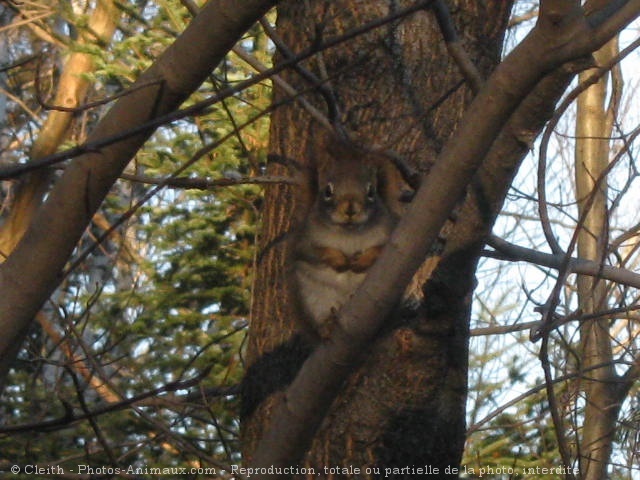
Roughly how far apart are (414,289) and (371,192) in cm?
49

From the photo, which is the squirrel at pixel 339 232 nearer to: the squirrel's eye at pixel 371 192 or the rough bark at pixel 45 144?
the squirrel's eye at pixel 371 192

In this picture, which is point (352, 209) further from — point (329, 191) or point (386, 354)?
point (386, 354)

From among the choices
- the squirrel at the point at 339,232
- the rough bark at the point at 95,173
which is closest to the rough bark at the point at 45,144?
the squirrel at the point at 339,232

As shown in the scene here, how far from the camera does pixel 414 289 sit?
301 cm

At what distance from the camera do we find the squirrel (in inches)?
131

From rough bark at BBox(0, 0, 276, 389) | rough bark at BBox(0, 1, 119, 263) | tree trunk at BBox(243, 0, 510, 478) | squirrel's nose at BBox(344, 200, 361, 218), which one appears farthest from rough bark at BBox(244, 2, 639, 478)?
rough bark at BBox(0, 1, 119, 263)

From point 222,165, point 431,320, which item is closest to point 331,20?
point 431,320

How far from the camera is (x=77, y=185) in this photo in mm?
2094

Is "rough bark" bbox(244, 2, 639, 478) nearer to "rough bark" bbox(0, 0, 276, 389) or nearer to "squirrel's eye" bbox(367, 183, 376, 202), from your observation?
"squirrel's eye" bbox(367, 183, 376, 202)

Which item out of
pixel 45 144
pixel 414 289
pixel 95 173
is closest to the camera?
pixel 95 173

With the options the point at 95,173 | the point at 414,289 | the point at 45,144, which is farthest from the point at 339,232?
the point at 45,144

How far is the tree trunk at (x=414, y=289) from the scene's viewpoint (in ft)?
9.95

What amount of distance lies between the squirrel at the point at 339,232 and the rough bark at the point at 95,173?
1.28 m

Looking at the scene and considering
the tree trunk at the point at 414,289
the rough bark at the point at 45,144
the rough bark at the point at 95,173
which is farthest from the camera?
the rough bark at the point at 45,144
